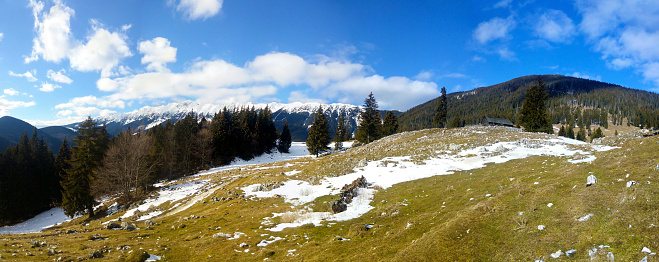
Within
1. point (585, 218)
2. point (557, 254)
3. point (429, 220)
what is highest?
point (585, 218)

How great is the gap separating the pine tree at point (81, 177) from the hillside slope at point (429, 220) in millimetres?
19726

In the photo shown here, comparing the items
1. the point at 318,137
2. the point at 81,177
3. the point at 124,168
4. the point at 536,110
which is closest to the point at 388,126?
the point at 318,137

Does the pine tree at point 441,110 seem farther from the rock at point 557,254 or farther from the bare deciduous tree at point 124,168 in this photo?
the rock at point 557,254

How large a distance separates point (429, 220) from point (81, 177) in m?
47.0

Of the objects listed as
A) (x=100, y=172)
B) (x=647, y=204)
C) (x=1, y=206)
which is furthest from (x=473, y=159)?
(x=1, y=206)

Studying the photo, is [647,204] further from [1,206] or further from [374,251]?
[1,206]

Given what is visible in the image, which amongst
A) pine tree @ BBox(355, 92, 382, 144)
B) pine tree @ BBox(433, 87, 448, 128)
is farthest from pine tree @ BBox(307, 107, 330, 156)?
pine tree @ BBox(433, 87, 448, 128)

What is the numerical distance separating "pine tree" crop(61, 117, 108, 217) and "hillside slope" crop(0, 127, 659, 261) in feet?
64.7

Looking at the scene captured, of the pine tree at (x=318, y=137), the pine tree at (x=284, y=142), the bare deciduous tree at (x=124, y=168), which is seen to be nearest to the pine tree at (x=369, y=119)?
the pine tree at (x=318, y=137)

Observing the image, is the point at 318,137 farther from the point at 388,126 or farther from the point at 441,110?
the point at 441,110

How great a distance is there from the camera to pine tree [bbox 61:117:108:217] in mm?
35375

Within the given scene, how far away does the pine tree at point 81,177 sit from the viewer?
35.4m

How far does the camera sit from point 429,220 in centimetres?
1184

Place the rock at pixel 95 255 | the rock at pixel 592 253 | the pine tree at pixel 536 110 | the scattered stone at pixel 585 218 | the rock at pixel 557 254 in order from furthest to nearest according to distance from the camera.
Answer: the pine tree at pixel 536 110 < the rock at pixel 95 255 < the scattered stone at pixel 585 218 < the rock at pixel 557 254 < the rock at pixel 592 253
